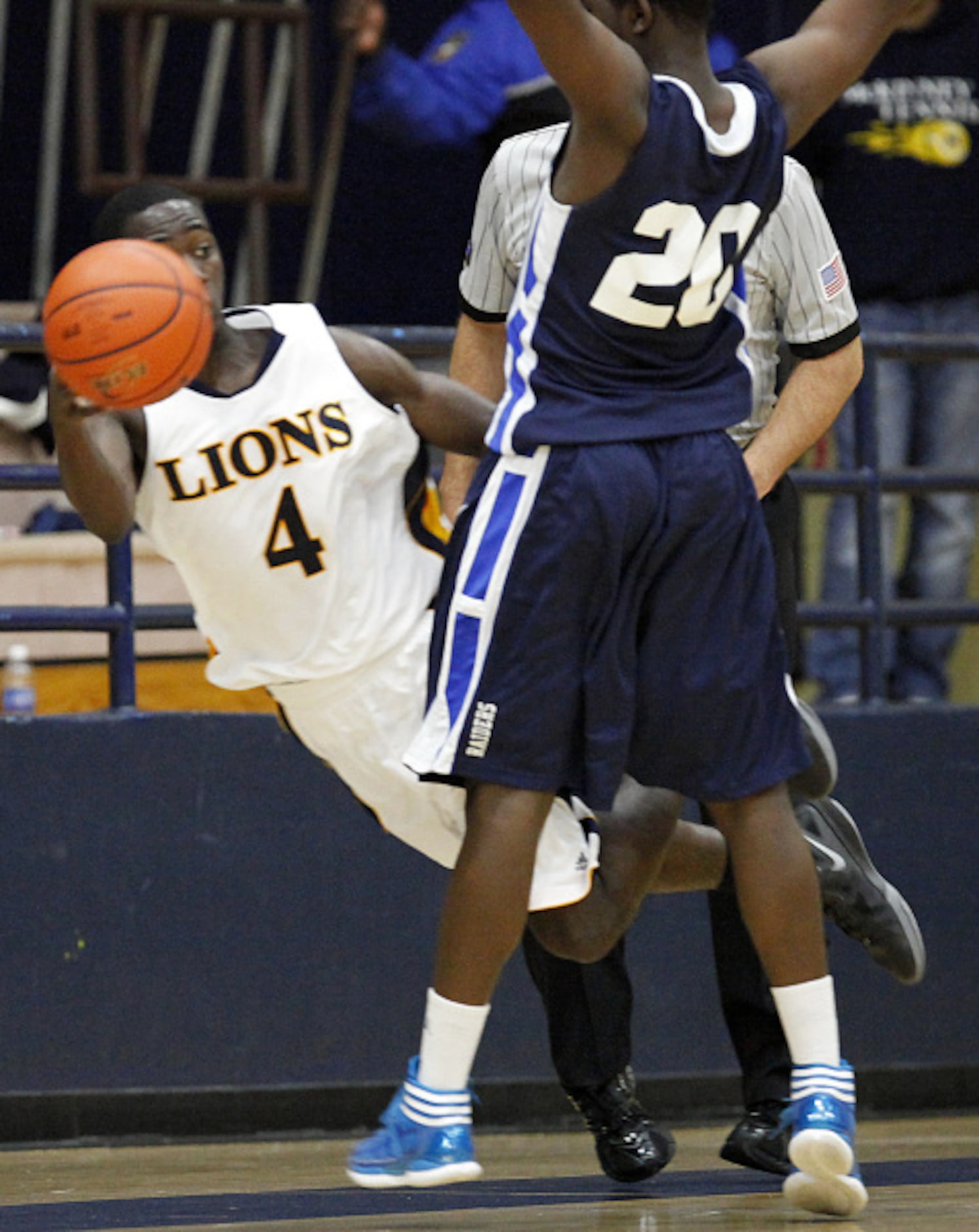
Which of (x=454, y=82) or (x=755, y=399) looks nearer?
(x=755, y=399)

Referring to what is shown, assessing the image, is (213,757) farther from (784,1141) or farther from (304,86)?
(304,86)

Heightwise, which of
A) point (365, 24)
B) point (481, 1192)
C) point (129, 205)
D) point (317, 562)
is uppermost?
point (365, 24)

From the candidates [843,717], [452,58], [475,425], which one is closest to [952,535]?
[843,717]

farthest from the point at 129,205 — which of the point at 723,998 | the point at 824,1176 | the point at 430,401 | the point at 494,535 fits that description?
the point at 824,1176

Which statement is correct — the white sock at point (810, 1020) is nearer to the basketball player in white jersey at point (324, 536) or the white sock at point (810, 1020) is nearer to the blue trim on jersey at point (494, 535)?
the basketball player in white jersey at point (324, 536)

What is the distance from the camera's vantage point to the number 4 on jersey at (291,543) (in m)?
3.82

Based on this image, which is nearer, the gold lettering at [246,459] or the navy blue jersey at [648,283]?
the navy blue jersey at [648,283]

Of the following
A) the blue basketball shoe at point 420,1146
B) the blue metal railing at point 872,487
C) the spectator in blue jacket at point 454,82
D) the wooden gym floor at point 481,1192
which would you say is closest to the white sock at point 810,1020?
the wooden gym floor at point 481,1192

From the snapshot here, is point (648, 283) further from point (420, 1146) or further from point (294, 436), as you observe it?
point (420, 1146)

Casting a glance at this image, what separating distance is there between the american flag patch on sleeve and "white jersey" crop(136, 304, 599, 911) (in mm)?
891

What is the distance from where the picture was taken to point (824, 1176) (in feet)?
11.3

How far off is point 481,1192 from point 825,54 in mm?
2234

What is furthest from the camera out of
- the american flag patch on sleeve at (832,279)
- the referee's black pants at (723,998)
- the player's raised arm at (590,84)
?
the referee's black pants at (723,998)

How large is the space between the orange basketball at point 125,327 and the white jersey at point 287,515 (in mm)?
252
